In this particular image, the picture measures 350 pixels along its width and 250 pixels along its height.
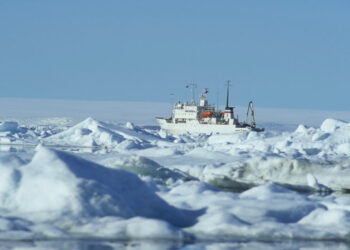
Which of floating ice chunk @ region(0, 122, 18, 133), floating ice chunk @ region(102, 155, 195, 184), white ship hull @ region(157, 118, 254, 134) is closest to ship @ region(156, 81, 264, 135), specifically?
white ship hull @ region(157, 118, 254, 134)

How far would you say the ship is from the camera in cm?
6059

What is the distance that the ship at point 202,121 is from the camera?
60.6 metres

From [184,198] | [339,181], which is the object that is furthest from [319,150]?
[184,198]

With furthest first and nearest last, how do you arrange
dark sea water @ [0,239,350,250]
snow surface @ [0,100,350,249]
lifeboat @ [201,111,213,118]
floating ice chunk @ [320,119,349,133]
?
lifeboat @ [201,111,213,118]
floating ice chunk @ [320,119,349,133]
snow surface @ [0,100,350,249]
dark sea water @ [0,239,350,250]

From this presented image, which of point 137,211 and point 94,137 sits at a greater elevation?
point 137,211

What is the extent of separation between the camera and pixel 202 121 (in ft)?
203

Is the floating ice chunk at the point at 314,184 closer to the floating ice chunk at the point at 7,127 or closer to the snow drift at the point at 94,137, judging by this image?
the snow drift at the point at 94,137

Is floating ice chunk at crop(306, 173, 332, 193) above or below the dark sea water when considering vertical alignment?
below

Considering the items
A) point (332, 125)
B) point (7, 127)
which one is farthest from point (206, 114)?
point (332, 125)

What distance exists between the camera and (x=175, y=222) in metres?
9.09

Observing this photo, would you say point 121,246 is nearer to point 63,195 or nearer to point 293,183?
point 63,195

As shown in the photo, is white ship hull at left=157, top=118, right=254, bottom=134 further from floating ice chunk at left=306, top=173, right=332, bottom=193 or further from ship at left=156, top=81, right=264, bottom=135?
floating ice chunk at left=306, top=173, right=332, bottom=193

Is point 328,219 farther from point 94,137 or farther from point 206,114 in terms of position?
point 206,114

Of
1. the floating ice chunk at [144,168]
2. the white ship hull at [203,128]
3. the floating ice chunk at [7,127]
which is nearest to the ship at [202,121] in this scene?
the white ship hull at [203,128]
